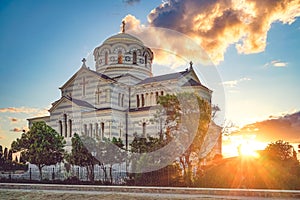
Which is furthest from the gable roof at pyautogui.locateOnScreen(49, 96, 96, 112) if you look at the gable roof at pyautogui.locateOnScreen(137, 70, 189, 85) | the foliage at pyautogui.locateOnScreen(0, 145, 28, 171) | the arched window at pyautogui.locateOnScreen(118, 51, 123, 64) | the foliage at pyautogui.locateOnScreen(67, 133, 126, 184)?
the foliage at pyautogui.locateOnScreen(67, 133, 126, 184)

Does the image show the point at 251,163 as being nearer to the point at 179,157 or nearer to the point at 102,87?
the point at 179,157

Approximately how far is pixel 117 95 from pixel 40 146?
40.1 feet

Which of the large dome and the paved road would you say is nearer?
the paved road

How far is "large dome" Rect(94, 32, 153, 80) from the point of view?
42.3 meters

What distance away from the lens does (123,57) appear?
42656 millimetres

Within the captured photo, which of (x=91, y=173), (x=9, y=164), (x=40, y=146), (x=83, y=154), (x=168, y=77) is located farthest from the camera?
(x=9, y=164)

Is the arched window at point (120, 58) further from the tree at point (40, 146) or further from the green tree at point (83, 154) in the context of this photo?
the green tree at point (83, 154)

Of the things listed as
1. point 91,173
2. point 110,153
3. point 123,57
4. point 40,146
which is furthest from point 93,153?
point 123,57

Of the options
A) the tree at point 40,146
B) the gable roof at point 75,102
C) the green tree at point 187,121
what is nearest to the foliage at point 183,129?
the green tree at point 187,121

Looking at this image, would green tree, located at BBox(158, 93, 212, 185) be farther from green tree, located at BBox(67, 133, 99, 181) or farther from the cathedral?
the cathedral

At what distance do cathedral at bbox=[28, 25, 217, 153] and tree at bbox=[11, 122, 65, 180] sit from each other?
5.98 metres

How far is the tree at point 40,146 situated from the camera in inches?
1050

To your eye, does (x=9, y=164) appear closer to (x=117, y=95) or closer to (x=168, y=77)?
(x=117, y=95)

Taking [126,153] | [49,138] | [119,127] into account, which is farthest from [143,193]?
[119,127]
